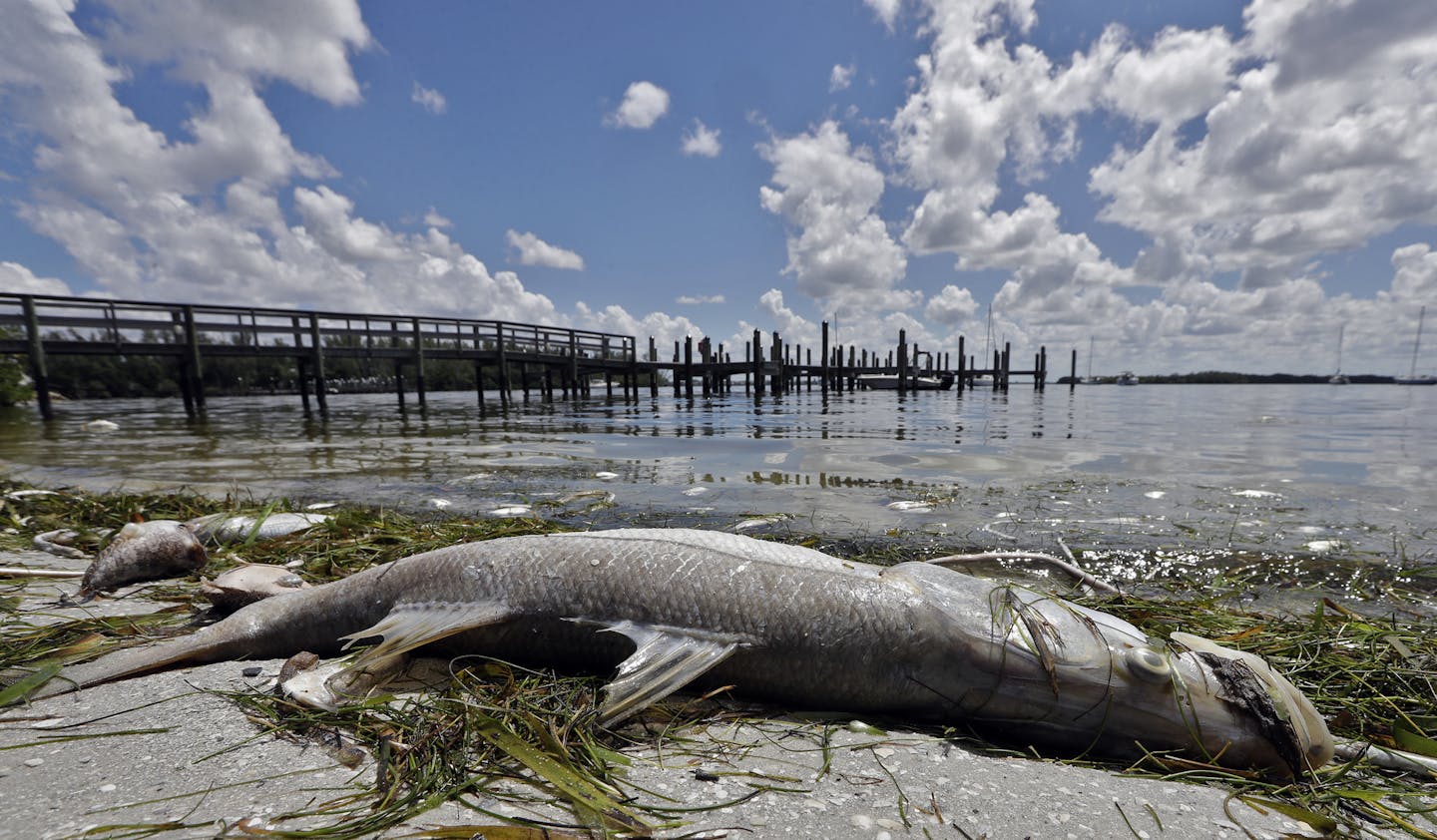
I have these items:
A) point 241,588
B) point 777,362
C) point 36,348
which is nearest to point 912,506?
point 241,588

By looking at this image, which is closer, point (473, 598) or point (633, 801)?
point (633, 801)

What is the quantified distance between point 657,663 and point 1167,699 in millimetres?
1860

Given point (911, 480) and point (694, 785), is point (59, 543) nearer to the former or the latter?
point (694, 785)

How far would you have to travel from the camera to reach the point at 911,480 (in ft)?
25.6

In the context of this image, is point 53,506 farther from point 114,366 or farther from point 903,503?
point 114,366

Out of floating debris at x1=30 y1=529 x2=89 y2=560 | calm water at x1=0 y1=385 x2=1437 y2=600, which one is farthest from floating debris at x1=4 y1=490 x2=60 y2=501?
floating debris at x1=30 y1=529 x2=89 y2=560

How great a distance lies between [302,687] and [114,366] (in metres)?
60.4

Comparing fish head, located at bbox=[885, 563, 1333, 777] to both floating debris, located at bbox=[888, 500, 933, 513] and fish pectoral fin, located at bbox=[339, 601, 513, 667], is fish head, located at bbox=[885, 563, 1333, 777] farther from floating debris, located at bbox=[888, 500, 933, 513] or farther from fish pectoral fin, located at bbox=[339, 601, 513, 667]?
floating debris, located at bbox=[888, 500, 933, 513]

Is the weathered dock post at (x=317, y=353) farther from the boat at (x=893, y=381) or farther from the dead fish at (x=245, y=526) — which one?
the boat at (x=893, y=381)

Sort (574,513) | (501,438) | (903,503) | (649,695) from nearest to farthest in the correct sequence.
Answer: (649,695), (574,513), (903,503), (501,438)

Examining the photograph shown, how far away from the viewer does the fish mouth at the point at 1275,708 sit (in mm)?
1969

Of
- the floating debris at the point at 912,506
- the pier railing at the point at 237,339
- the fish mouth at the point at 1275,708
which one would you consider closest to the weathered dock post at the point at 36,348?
the pier railing at the point at 237,339

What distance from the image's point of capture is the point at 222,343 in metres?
22.8

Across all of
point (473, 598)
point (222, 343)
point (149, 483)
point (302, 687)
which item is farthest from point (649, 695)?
point (222, 343)
